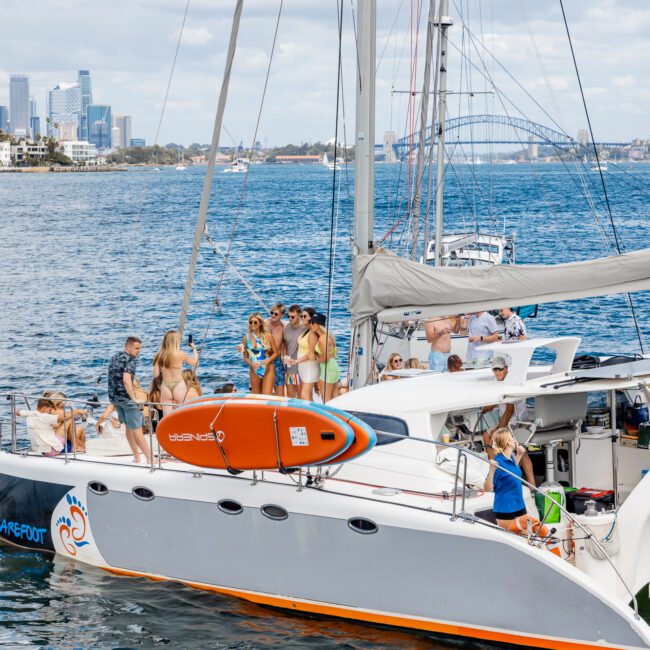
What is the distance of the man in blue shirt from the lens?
12414 millimetres

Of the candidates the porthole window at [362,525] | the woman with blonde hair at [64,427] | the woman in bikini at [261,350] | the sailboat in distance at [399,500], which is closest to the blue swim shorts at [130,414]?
the sailboat in distance at [399,500]

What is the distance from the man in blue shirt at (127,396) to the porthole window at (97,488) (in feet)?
1.53

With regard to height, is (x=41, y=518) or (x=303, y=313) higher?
(x=303, y=313)

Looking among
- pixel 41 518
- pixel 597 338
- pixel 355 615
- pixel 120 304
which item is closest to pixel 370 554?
pixel 355 615

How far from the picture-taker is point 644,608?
35.3 ft

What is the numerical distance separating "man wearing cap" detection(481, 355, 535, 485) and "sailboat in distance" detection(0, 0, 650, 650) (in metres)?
0.07

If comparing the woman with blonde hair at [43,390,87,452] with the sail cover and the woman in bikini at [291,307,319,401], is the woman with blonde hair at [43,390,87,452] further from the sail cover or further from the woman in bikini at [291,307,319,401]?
the sail cover

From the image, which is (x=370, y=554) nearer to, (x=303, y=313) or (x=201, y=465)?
(x=201, y=465)

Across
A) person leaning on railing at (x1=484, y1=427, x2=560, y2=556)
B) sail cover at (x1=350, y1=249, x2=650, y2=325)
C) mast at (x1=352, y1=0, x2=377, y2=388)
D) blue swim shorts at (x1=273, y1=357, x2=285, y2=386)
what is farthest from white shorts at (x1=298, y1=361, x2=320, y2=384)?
person leaning on railing at (x1=484, y1=427, x2=560, y2=556)

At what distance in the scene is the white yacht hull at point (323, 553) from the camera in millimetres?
9797

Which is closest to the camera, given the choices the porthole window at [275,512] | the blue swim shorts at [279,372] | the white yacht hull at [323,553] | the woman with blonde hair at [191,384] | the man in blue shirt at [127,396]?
the white yacht hull at [323,553]

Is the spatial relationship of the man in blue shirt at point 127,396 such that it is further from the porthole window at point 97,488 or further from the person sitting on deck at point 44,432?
the person sitting on deck at point 44,432

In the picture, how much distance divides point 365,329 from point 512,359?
1.79m

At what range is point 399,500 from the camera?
10.6 meters
